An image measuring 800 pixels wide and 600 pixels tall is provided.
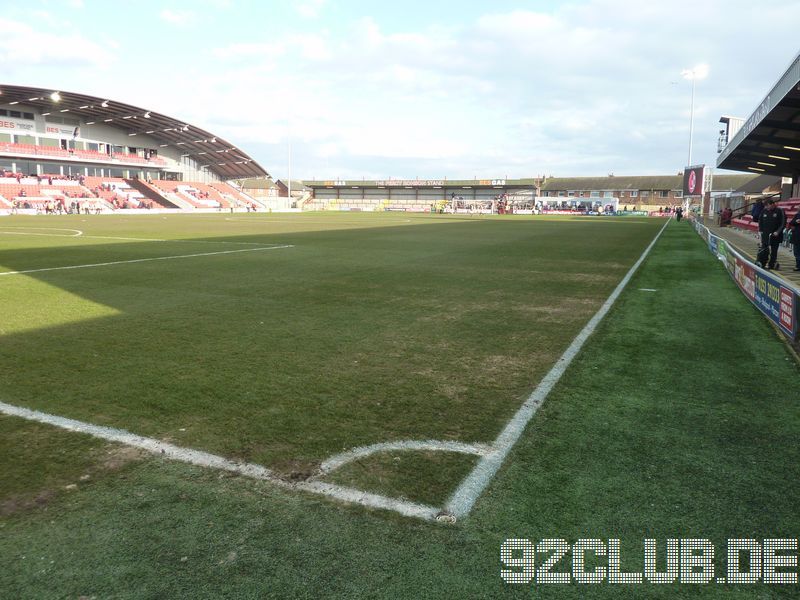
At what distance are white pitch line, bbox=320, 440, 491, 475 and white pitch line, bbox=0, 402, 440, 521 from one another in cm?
36

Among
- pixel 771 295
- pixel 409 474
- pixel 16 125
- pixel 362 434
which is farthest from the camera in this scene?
pixel 16 125

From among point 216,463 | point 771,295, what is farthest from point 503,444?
point 771,295

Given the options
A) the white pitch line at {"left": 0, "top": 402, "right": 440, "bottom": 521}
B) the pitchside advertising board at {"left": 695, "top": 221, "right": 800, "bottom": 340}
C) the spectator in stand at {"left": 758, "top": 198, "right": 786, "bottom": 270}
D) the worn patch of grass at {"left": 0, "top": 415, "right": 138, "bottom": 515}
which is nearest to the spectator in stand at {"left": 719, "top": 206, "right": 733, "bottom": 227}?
the spectator in stand at {"left": 758, "top": 198, "right": 786, "bottom": 270}

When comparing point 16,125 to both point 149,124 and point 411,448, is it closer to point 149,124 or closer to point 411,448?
point 149,124

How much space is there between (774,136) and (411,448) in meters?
29.8

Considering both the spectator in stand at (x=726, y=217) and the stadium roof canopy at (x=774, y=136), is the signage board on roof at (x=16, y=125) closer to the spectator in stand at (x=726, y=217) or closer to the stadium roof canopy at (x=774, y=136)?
the stadium roof canopy at (x=774, y=136)

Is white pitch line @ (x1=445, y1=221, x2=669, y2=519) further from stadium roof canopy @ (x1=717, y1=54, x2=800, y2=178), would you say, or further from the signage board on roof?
the signage board on roof

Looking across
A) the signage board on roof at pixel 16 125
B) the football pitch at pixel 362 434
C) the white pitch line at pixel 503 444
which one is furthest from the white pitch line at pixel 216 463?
the signage board on roof at pixel 16 125

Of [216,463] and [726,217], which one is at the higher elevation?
[726,217]

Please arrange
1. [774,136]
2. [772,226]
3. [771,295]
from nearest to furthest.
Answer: [771,295]
[772,226]
[774,136]

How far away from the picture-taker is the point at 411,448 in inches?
146

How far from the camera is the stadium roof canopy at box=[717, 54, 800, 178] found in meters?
16.9

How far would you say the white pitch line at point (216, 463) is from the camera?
298cm

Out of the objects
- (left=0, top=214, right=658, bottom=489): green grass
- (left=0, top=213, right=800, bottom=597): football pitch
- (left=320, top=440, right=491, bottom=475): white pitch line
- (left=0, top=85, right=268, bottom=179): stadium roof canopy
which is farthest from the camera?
(left=0, top=85, right=268, bottom=179): stadium roof canopy
